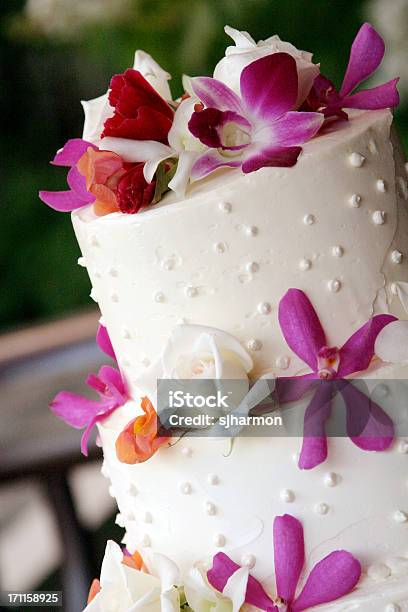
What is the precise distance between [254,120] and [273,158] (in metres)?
0.05

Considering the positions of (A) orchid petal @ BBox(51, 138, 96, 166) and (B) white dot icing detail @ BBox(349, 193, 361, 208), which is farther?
(A) orchid petal @ BBox(51, 138, 96, 166)

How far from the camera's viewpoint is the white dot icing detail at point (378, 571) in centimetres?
105

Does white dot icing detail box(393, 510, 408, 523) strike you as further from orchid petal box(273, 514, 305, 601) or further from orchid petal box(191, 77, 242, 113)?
orchid petal box(191, 77, 242, 113)

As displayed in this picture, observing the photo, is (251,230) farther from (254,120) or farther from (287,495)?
(287,495)

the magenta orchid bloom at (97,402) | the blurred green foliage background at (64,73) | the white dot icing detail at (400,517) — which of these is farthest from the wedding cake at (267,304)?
the blurred green foliage background at (64,73)

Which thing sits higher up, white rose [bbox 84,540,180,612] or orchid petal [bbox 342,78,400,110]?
orchid petal [bbox 342,78,400,110]

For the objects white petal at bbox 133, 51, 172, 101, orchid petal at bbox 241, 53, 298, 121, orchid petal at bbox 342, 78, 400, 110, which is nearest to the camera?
orchid petal at bbox 241, 53, 298, 121

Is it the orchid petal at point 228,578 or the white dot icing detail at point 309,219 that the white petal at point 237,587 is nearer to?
the orchid petal at point 228,578

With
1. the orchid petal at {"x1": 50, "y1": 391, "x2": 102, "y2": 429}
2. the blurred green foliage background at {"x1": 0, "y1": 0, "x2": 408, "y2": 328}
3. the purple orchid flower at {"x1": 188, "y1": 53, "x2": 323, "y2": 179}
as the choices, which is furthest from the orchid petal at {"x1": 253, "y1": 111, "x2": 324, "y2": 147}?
the blurred green foliage background at {"x1": 0, "y1": 0, "x2": 408, "y2": 328}

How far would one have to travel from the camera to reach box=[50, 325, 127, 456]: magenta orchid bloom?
123 cm

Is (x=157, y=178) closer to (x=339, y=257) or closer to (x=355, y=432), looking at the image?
(x=339, y=257)

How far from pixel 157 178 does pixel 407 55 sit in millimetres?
2054

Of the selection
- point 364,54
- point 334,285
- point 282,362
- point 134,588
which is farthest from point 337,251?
point 134,588

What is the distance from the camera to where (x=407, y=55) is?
2898 millimetres
